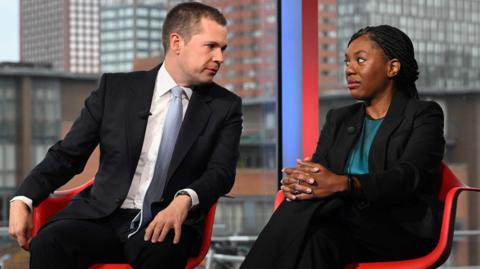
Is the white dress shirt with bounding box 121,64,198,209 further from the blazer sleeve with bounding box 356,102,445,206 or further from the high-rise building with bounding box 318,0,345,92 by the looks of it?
the high-rise building with bounding box 318,0,345,92

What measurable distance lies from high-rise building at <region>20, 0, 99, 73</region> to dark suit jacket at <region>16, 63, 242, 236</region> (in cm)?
193

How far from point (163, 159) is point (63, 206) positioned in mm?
361

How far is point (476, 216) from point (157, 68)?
817 inches

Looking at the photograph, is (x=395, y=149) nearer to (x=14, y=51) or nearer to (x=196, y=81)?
(x=196, y=81)

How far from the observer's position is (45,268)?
195cm

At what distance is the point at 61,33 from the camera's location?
3.97 metres

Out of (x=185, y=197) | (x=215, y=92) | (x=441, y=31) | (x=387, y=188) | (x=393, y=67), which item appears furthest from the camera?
(x=441, y=31)

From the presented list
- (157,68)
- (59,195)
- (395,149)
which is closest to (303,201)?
(395,149)

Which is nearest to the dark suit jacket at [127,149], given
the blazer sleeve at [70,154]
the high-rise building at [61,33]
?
the blazer sleeve at [70,154]

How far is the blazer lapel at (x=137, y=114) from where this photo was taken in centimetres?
210

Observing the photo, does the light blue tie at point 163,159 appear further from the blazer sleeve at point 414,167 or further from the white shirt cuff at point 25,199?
the blazer sleeve at point 414,167

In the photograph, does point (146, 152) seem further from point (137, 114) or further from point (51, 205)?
point (51, 205)

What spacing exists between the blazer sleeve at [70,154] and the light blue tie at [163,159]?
0.62ft

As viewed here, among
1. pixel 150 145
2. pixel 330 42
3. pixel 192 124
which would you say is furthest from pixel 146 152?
pixel 330 42
